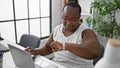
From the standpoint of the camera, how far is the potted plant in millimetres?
2525

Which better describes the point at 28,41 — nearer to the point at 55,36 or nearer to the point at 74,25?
the point at 55,36

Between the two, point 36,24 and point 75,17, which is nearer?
point 75,17

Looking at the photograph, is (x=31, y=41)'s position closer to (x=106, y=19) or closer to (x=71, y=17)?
(x=71, y=17)

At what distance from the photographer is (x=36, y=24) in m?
3.42

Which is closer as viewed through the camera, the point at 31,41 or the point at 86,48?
the point at 86,48

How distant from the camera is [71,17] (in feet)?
4.13

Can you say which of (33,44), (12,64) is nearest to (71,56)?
(12,64)

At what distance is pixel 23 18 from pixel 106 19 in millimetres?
1541

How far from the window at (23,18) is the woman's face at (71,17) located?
1.88 m

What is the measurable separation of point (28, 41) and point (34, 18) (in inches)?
41.9

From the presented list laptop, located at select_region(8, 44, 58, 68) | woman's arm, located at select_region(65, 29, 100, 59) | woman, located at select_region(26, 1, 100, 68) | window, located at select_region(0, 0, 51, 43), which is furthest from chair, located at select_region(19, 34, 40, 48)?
woman's arm, located at select_region(65, 29, 100, 59)

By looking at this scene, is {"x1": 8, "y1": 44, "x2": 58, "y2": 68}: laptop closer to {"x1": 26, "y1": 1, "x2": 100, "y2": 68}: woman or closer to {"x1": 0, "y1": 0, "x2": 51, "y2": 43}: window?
{"x1": 26, "y1": 1, "x2": 100, "y2": 68}: woman

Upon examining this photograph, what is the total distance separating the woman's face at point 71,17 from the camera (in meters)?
1.25

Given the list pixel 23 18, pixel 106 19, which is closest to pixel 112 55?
pixel 106 19
